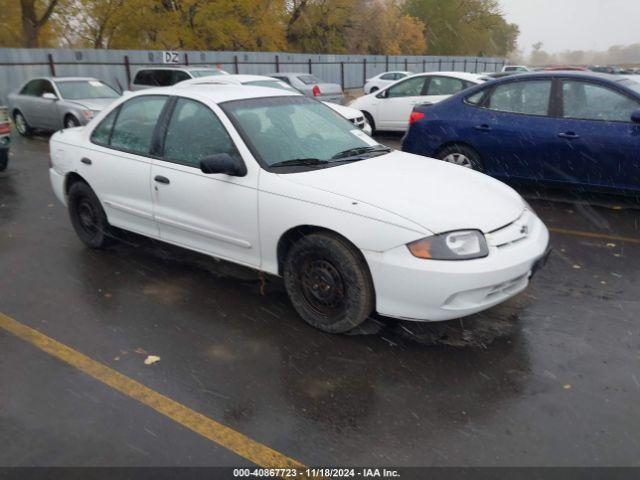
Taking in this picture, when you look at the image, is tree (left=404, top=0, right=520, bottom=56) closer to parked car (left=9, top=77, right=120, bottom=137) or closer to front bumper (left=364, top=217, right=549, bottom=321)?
parked car (left=9, top=77, right=120, bottom=137)

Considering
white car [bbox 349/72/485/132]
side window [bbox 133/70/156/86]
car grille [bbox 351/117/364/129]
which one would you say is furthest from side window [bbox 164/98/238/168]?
side window [bbox 133/70/156/86]

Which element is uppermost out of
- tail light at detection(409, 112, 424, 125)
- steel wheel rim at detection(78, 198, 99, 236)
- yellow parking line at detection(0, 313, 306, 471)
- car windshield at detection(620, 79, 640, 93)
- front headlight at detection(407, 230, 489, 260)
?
car windshield at detection(620, 79, 640, 93)

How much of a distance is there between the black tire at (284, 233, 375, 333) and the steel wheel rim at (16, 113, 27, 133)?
12.2 meters

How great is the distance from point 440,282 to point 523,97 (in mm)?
4328

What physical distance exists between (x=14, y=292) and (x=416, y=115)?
534cm

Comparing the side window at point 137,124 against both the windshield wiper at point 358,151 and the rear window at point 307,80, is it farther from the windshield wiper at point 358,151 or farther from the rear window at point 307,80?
the rear window at point 307,80

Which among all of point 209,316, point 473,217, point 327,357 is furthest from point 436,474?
point 209,316

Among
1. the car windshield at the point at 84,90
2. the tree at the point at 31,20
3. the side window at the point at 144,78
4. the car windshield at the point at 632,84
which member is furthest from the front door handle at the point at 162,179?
the tree at the point at 31,20

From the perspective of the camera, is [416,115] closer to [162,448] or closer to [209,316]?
[209,316]

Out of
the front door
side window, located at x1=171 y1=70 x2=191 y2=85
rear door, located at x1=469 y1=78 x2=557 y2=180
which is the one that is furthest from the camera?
side window, located at x1=171 y1=70 x2=191 y2=85

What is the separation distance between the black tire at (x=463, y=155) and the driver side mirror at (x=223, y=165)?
3992 mm

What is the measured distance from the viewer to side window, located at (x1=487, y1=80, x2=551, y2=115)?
6527mm

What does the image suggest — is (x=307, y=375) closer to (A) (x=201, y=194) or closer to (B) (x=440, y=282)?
(B) (x=440, y=282)

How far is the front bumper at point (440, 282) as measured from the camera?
3.29 m
